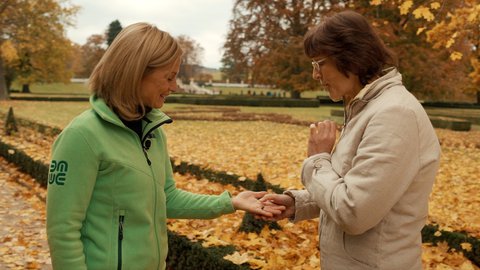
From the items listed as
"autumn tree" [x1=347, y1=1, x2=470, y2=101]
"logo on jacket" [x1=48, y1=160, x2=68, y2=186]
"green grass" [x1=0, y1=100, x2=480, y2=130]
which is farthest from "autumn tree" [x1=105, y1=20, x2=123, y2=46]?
"logo on jacket" [x1=48, y1=160, x2=68, y2=186]

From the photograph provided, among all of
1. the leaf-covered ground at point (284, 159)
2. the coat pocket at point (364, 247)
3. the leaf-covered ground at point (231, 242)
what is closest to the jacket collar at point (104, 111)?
the coat pocket at point (364, 247)

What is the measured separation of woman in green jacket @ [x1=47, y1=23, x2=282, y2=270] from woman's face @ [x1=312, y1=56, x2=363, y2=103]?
22.9 inches

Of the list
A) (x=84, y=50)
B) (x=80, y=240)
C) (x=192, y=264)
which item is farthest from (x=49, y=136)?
(x=84, y=50)

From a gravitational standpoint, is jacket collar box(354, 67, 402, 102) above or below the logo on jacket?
above

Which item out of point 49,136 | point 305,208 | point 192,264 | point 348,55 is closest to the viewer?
point 348,55

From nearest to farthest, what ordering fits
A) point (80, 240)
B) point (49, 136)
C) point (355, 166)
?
point (355, 166)
point (80, 240)
point (49, 136)

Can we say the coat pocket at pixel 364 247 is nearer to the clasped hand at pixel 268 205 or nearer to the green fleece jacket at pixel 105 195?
the clasped hand at pixel 268 205

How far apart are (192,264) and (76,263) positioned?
225 cm

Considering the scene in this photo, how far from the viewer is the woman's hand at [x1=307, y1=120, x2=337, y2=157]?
184 cm

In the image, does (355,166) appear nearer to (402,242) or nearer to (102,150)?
(402,242)

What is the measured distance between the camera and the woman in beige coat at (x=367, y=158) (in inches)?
61.3

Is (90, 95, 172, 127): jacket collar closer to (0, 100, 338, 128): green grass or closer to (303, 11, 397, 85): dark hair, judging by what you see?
(303, 11, 397, 85): dark hair

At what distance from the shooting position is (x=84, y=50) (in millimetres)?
83688

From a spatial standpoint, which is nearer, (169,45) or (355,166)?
(355,166)
